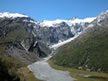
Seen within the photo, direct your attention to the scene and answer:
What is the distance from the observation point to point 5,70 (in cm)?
6762

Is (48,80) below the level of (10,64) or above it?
below

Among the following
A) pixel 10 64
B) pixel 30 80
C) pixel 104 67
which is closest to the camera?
pixel 10 64

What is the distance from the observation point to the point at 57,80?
132 meters

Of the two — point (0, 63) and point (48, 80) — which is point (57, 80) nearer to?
point (48, 80)

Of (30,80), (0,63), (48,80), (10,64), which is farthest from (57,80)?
(0,63)

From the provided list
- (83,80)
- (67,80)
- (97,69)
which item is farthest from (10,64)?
(97,69)

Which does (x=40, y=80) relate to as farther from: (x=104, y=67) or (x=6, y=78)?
(x=104, y=67)

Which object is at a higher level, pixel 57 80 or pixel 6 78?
pixel 6 78

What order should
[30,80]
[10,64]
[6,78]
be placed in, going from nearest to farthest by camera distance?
[6,78] < [10,64] < [30,80]

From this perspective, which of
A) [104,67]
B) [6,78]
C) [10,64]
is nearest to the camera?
[6,78]

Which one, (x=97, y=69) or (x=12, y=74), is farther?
(x=97, y=69)

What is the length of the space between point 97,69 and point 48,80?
3522 inches

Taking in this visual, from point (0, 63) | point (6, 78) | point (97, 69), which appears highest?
point (0, 63)

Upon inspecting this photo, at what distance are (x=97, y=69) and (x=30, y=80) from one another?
333 feet
